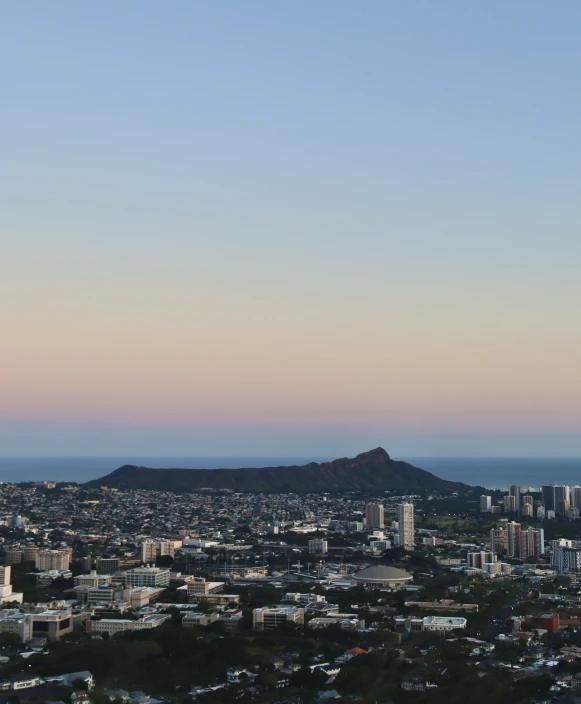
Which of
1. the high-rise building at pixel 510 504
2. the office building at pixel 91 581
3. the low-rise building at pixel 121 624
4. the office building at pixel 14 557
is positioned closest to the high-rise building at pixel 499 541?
the high-rise building at pixel 510 504

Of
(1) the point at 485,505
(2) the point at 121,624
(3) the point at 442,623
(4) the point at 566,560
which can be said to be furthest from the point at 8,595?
(1) the point at 485,505

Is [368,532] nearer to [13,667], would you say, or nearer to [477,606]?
[477,606]

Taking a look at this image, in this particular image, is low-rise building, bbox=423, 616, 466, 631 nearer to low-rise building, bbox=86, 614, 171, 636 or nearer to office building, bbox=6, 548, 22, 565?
low-rise building, bbox=86, 614, 171, 636

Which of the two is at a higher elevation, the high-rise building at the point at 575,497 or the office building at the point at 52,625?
the high-rise building at the point at 575,497

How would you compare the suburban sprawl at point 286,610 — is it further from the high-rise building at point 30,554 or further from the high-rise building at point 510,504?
the high-rise building at point 510,504

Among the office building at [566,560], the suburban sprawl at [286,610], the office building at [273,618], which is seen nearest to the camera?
the suburban sprawl at [286,610]

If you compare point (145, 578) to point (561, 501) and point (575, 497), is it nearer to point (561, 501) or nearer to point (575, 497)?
point (561, 501)

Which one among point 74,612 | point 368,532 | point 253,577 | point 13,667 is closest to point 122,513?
point 368,532
